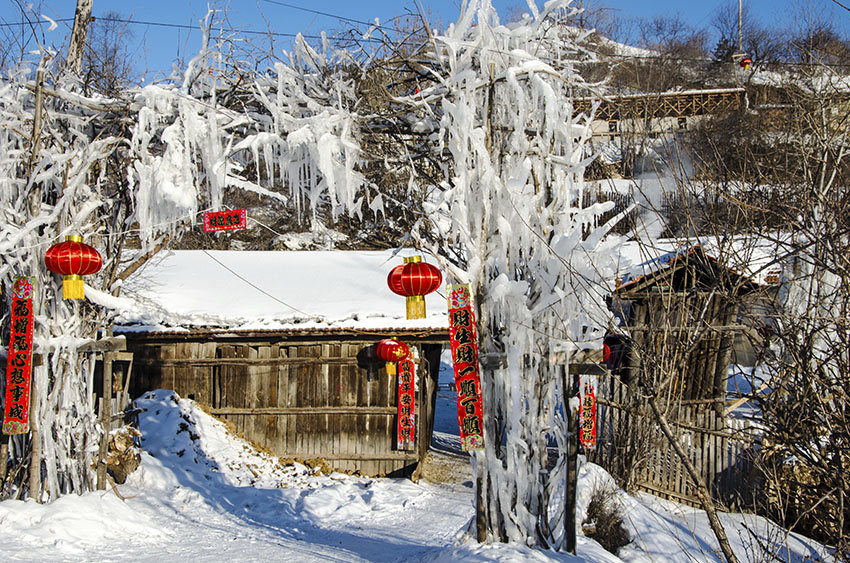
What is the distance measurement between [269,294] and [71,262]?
7.37 meters

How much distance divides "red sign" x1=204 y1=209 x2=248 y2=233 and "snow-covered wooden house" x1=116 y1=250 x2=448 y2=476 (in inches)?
205

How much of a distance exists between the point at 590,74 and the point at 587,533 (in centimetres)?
1807

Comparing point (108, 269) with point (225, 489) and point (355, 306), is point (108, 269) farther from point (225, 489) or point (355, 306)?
point (355, 306)

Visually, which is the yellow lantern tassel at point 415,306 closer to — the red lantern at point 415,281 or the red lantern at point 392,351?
the red lantern at point 415,281

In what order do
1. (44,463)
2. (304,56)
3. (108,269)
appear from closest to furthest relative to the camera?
(304,56), (44,463), (108,269)

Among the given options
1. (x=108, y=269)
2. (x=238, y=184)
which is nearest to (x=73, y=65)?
(x=108, y=269)

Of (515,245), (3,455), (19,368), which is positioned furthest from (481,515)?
(3,455)

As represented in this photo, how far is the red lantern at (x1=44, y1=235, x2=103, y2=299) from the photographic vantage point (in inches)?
295

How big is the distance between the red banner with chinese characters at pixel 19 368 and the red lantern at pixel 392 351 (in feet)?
21.2

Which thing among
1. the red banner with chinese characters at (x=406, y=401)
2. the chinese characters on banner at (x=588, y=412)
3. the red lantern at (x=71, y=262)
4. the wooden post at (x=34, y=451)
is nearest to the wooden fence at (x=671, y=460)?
the chinese characters on banner at (x=588, y=412)

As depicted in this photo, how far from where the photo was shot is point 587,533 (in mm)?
8969

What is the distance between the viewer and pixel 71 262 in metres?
7.49

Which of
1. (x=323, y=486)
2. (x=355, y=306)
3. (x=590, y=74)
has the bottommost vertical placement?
(x=323, y=486)

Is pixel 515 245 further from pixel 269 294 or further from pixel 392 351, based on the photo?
pixel 269 294
